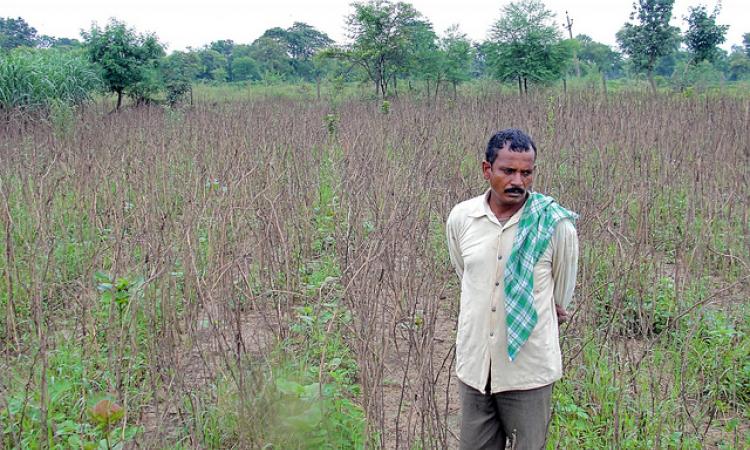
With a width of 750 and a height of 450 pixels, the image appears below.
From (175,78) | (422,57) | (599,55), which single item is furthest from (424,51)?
(599,55)

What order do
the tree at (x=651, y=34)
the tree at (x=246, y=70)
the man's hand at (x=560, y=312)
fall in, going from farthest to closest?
the tree at (x=246, y=70) < the tree at (x=651, y=34) < the man's hand at (x=560, y=312)

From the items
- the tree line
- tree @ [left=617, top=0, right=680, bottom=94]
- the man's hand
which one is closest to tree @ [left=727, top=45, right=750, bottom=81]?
the tree line

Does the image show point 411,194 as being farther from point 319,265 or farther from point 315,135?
point 315,135

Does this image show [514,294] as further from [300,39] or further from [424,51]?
[300,39]

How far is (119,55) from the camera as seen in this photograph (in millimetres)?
11672

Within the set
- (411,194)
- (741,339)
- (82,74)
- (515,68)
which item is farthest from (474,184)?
(515,68)

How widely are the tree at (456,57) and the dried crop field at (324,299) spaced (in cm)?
882

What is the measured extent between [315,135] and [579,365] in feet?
18.3

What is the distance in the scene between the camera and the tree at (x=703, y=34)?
16828mm

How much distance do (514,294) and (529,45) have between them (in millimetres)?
13647

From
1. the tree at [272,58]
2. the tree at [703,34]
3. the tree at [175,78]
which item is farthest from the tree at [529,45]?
the tree at [272,58]

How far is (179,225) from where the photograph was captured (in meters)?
3.61

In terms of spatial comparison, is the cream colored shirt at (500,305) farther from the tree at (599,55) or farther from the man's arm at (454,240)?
the tree at (599,55)

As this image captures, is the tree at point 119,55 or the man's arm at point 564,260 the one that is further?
the tree at point 119,55
